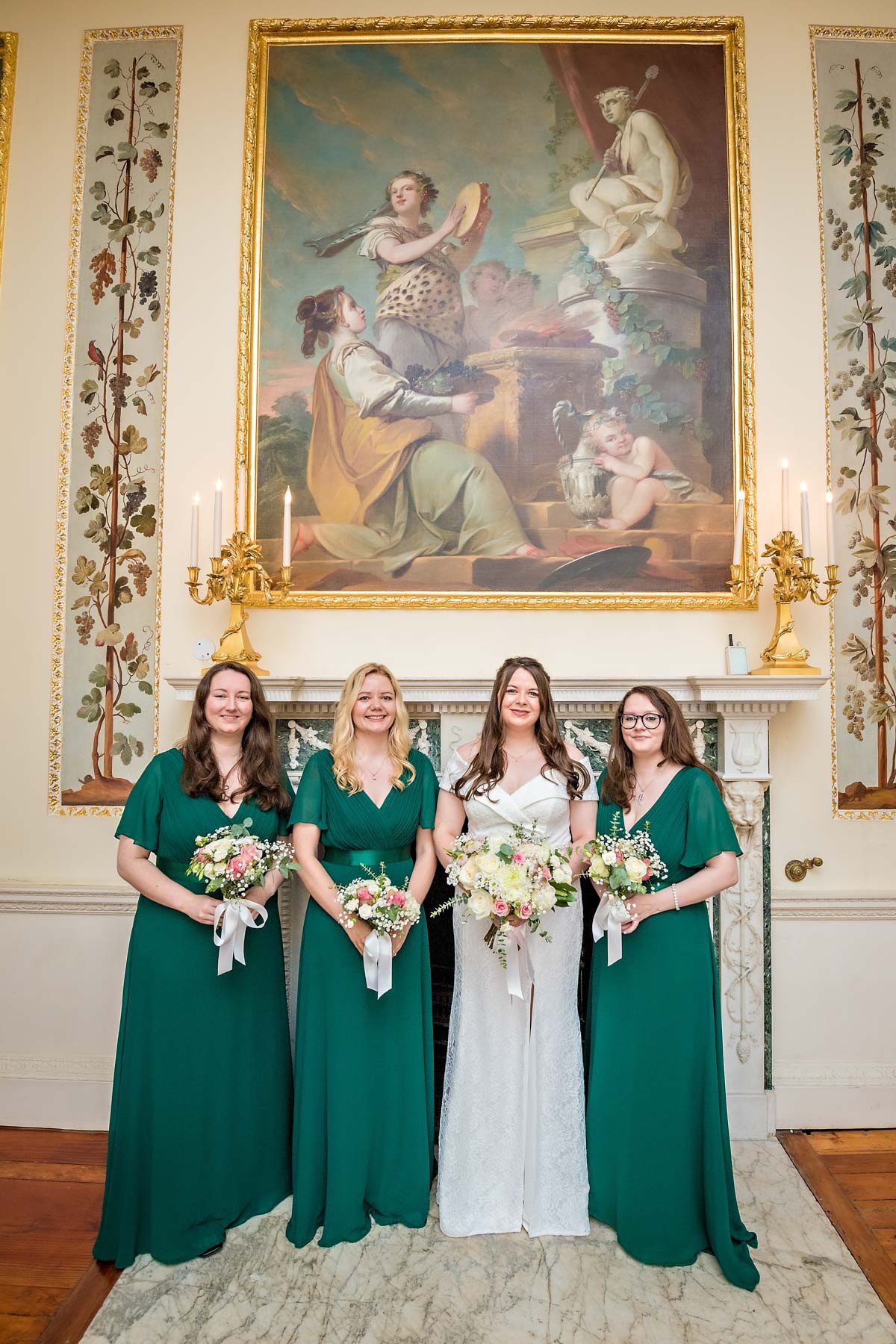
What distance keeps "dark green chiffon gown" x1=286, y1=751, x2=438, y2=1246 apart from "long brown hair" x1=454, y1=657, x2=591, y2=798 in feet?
0.85

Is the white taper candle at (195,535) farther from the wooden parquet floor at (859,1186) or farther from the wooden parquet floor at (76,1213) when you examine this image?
the wooden parquet floor at (859,1186)

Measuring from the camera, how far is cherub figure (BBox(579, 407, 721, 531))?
4.30 meters

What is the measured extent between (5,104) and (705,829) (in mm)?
5601

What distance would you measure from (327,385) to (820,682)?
10.2ft

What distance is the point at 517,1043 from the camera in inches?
127

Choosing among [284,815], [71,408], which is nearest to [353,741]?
[284,815]

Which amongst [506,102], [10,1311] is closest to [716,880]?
[10,1311]

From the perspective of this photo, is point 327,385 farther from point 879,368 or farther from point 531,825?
point 879,368

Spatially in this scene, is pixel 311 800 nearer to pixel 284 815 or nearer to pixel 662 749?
pixel 284 815

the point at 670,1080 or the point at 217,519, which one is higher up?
the point at 217,519

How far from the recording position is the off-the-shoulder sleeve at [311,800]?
3.29 m

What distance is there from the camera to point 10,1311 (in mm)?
2811

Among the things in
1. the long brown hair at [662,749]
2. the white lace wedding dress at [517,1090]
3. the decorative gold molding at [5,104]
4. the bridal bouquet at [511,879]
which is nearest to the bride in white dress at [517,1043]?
the white lace wedding dress at [517,1090]

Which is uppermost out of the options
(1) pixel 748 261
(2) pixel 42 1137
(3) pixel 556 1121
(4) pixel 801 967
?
(1) pixel 748 261
